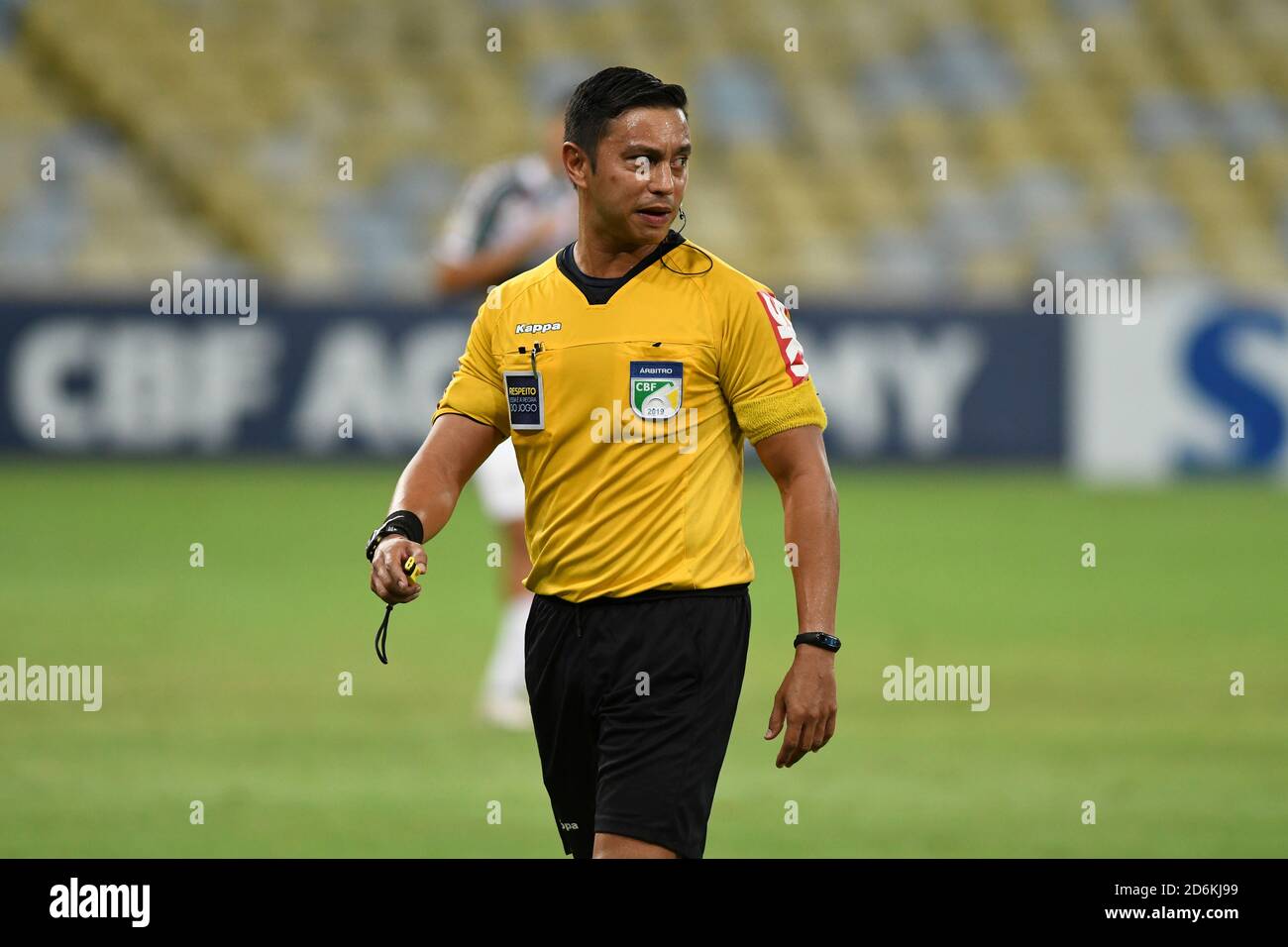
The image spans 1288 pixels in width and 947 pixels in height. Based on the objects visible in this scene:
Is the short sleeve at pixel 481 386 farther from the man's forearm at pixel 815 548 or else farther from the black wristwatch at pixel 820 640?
the black wristwatch at pixel 820 640

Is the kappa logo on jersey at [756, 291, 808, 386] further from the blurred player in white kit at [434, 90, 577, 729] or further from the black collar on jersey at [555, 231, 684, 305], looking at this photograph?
the blurred player in white kit at [434, 90, 577, 729]

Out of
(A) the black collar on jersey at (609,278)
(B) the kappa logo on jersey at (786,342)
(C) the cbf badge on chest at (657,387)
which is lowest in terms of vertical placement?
(C) the cbf badge on chest at (657,387)

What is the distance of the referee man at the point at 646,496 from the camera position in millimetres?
4559

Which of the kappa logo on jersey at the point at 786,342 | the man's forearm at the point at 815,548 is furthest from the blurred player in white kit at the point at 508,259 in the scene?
the man's forearm at the point at 815,548

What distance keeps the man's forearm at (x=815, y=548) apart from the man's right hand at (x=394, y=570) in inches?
33.9

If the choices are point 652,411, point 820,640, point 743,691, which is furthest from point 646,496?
point 743,691

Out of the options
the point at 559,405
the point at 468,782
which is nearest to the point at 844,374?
the point at 468,782

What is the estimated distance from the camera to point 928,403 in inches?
799

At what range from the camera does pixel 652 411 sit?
15.4ft

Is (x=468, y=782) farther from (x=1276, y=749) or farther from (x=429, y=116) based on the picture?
(x=429, y=116)

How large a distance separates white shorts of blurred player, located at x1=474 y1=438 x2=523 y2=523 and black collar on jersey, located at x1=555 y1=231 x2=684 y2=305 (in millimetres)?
4396

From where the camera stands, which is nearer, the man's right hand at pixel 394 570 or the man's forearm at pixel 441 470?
the man's right hand at pixel 394 570

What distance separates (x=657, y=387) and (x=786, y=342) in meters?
0.32
